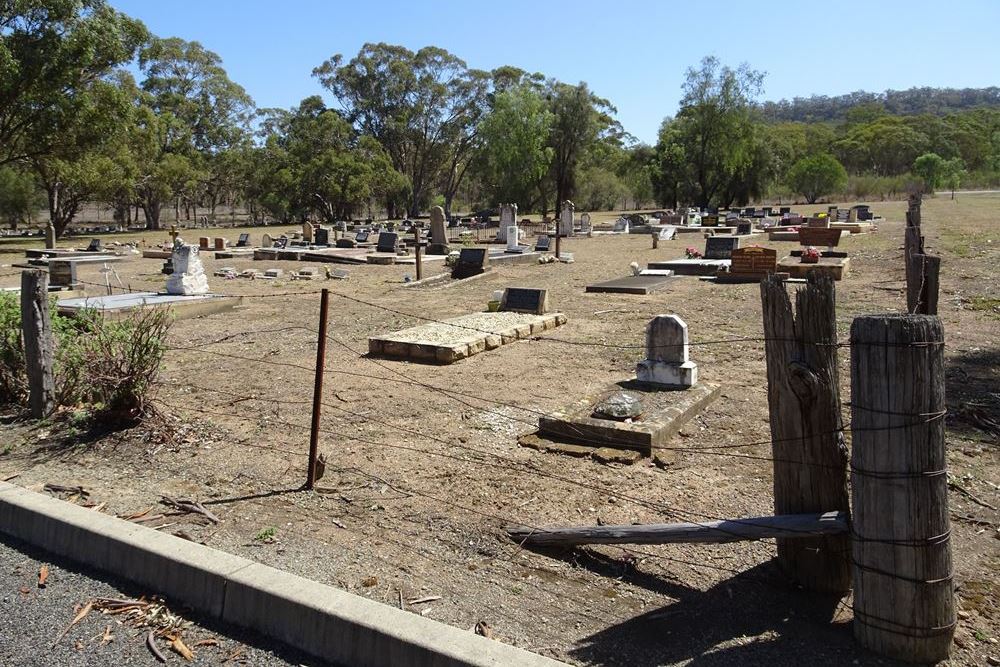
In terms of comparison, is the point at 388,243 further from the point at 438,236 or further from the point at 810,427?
the point at 810,427

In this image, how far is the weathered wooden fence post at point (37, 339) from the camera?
21.0ft

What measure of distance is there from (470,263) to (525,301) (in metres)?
6.69

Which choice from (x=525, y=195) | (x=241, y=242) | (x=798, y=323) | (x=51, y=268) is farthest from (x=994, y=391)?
(x=525, y=195)

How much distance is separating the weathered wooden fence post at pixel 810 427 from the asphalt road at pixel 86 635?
2239mm

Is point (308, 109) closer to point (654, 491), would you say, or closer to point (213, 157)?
point (213, 157)

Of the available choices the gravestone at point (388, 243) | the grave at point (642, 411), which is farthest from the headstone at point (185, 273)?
the gravestone at point (388, 243)

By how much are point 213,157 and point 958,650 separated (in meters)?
65.1

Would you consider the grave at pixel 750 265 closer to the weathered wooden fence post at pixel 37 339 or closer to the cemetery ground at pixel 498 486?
the cemetery ground at pixel 498 486

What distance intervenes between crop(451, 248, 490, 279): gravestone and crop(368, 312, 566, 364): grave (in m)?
6.90

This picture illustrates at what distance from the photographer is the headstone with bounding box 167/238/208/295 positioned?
14391 mm

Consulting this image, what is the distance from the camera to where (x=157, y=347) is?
6.23 meters

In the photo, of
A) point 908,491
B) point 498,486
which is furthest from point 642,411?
point 908,491

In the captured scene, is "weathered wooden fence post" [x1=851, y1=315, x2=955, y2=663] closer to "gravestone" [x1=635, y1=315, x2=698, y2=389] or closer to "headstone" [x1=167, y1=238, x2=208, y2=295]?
"gravestone" [x1=635, y1=315, x2=698, y2=389]

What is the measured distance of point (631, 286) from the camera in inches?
592
